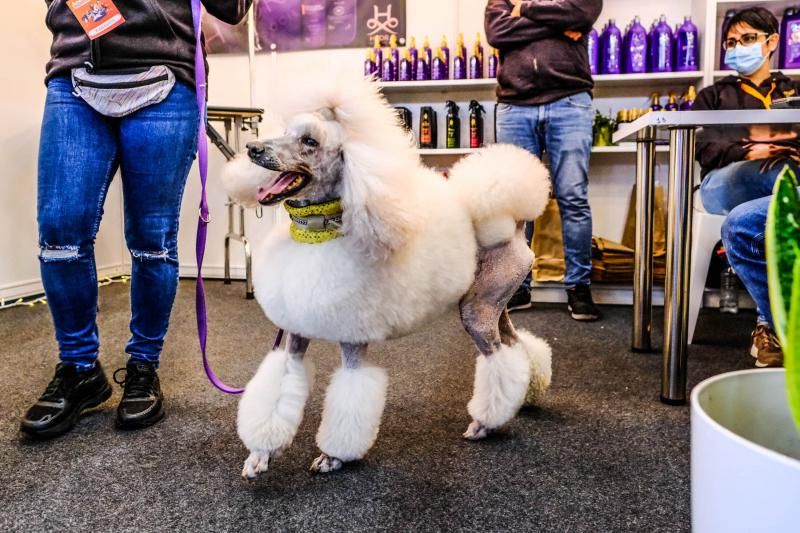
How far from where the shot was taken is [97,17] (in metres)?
1.23

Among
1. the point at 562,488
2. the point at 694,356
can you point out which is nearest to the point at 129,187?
the point at 562,488

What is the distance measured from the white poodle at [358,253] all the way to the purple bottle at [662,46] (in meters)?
2.13

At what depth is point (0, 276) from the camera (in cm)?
286

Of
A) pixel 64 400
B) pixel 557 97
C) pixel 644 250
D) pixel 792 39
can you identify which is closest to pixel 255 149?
pixel 64 400

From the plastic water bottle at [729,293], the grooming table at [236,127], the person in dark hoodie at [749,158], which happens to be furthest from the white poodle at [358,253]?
the plastic water bottle at [729,293]

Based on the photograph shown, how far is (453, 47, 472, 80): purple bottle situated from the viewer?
10.5ft

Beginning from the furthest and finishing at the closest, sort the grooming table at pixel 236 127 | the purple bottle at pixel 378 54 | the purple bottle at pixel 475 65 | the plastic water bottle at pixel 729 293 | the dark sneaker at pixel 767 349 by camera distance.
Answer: the purple bottle at pixel 378 54 → the purple bottle at pixel 475 65 → the grooming table at pixel 236 127 → the plastic water bottle at pixel 729 293 → the dark sneaker at pixel 767 349

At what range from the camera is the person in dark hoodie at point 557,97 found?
97.5 inches

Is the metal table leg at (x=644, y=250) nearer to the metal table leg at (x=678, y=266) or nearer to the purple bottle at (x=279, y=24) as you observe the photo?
the metal table leg at (x=678, y=266)

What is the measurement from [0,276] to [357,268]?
8.58ft

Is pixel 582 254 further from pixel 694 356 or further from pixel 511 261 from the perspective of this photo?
pixel 511 261

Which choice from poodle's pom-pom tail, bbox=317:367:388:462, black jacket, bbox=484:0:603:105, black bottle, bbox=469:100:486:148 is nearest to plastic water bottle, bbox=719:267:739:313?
black jacket, bbox=484:0:603:105

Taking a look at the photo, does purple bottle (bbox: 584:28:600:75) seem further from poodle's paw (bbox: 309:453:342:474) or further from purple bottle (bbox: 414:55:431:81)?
poodle's paw (bbox: 309:453:342:474)

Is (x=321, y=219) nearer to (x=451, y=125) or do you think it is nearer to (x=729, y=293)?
(x=729, y=293)
